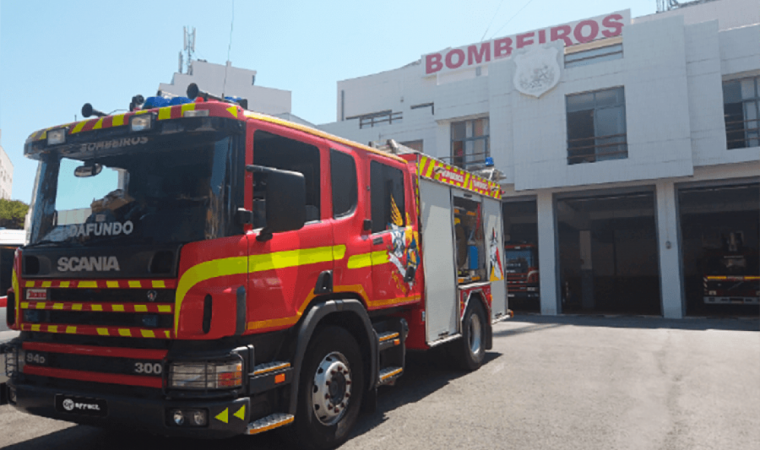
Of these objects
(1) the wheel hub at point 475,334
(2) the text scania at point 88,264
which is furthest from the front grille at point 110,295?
(1) the wheel hub at point 475,334

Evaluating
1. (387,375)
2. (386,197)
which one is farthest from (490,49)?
(387,375)

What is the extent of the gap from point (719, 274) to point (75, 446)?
18630mm

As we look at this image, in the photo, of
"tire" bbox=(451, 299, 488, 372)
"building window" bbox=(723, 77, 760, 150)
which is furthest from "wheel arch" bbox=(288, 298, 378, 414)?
"building window" bbox=(723, 77, 760, 150)

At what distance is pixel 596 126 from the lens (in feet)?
58.9

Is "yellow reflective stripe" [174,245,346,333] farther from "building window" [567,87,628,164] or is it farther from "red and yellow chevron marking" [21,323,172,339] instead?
"building window" [567,87,628,164]

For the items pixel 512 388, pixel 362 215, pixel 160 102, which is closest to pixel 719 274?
pixel 512 388

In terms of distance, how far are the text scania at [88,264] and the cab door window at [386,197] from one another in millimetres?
2512

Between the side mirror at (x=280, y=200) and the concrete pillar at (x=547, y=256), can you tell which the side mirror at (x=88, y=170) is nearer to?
the side mirror at (x=280, y=200)

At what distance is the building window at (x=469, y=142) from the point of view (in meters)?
20.4

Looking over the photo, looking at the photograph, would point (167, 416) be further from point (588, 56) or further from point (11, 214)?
point (11, 214)

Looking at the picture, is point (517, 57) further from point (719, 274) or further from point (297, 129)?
point (297, 129)

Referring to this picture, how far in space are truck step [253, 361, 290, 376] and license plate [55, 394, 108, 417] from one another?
1038 mm

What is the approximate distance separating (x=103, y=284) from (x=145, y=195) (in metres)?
0.71

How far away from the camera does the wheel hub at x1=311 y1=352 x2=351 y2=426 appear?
4391 millimetres
